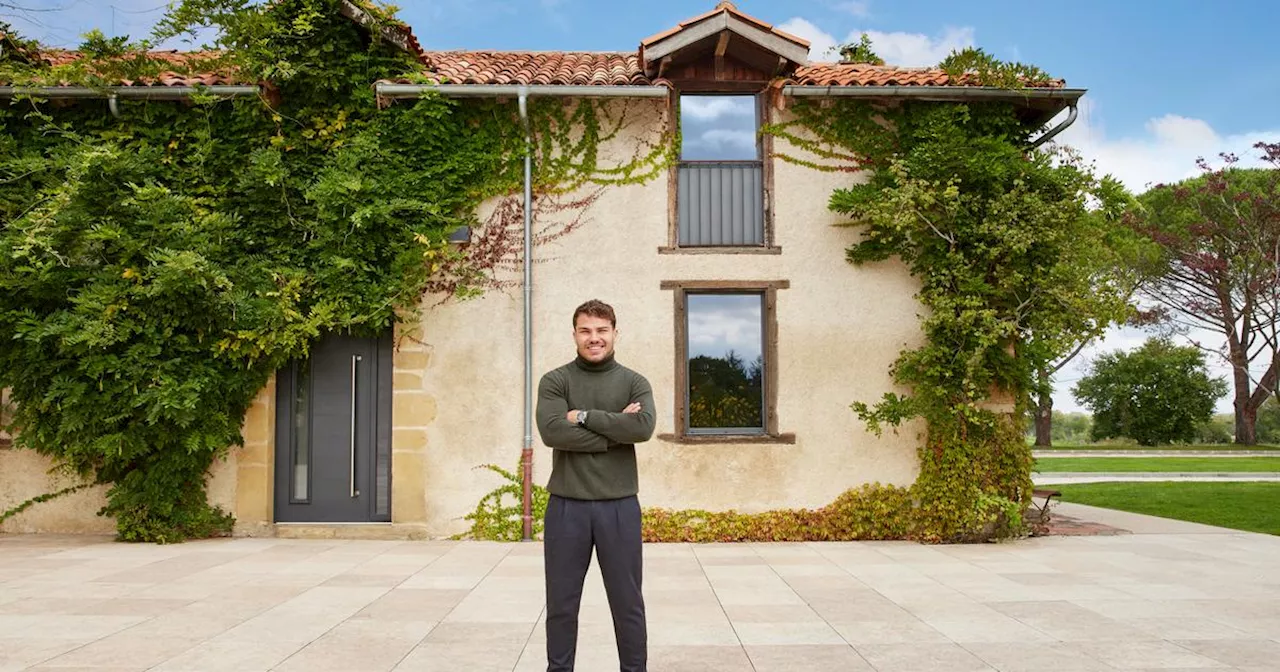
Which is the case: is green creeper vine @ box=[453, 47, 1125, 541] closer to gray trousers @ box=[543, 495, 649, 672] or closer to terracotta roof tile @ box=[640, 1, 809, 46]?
terracotta roof tile @ box=[640, 1, 809, 46]

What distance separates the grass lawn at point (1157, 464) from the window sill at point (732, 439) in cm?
1272

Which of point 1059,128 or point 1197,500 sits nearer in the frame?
point 1059,128

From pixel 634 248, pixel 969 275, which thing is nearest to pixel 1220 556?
pixel 969 275

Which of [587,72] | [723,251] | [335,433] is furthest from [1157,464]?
[335,433]

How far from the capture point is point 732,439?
33.3 feet

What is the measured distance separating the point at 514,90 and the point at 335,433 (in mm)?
4326

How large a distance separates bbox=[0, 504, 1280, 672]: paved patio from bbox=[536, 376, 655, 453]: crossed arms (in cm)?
160

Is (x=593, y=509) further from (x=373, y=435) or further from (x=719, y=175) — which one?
(x=719, y=175)

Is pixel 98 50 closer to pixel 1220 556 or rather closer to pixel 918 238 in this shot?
pixel 918 238

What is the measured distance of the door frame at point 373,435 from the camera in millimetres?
10219

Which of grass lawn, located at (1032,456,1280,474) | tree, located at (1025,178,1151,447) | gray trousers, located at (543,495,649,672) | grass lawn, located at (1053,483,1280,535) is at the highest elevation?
tree, located at (1025,178,1151,447)

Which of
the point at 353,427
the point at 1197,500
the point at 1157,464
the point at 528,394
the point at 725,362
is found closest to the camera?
the point at 528,394

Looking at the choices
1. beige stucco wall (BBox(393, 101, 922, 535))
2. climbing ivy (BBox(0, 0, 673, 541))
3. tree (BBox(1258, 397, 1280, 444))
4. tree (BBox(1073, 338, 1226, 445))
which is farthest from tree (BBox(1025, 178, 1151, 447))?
tree (BBox(1258, 397, 1280, 444))

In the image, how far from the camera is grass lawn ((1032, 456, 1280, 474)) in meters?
22.3
